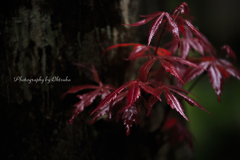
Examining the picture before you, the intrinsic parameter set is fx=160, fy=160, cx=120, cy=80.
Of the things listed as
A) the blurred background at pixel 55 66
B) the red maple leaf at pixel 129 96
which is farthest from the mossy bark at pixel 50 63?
the red maple leaf at pixel 129 96

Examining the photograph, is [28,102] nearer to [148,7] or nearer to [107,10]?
[107,10]

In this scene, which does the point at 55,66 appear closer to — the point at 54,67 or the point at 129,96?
the point at 54,67

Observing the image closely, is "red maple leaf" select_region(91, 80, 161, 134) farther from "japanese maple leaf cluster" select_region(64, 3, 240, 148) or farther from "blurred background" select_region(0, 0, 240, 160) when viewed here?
"blurred background" select_region(0, 0, 240, 160)

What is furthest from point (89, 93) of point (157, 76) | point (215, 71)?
point (215, 71)

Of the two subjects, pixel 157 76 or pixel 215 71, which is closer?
pixel 215 71

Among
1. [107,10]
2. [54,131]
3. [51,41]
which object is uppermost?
[107,10]

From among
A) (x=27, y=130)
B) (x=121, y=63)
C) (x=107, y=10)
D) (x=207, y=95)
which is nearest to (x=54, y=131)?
(x=27, y=130)
